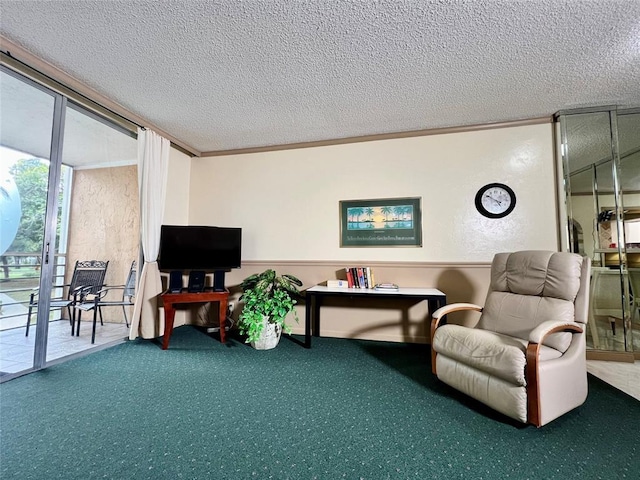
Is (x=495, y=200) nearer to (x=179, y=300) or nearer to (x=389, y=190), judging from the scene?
(x=389, y=190)

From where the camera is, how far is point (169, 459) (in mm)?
1344

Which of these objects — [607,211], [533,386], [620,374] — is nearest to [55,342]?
[533,386]

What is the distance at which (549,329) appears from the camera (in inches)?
65.9

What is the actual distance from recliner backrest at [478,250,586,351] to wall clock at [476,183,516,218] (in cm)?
75

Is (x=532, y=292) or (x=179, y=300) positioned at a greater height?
(x=532, y=292)

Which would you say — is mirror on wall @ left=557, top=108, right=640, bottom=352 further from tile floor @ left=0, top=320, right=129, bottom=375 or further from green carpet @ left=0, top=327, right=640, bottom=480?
tile floor @ left=0, top=320, right=129, bottom=375

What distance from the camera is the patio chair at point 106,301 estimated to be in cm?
287

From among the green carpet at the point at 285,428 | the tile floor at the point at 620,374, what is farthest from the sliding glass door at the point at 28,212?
the tile floor at the point at 620,374

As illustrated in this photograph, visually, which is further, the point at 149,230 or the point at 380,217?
the point at 380,217

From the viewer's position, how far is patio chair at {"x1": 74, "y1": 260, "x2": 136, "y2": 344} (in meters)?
2.87

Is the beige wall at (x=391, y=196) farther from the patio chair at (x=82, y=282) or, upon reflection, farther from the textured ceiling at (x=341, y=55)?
the patio chair at (x=82, y=282)

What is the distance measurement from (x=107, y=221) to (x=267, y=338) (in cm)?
223

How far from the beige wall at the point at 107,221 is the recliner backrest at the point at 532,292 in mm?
3782

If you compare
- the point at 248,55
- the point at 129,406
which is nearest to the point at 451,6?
the point at 248,55
